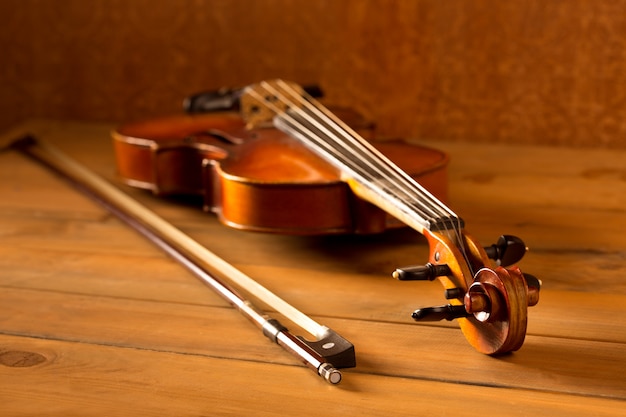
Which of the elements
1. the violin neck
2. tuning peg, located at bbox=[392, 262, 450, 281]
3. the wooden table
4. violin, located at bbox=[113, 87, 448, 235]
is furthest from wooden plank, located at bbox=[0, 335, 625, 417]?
violin, located at bbox=[113, 87, 448, 235]

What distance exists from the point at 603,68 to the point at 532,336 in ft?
4.12

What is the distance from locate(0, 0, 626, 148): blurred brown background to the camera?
210 centimetres

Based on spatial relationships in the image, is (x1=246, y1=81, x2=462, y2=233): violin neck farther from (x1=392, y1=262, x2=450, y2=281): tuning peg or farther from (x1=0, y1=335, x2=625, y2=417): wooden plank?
(x1=0, y1=335, x2=625, y2=417): wooden plank

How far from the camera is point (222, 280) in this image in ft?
3.77

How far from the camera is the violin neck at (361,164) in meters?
1.04

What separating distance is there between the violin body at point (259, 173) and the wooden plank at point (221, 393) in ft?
1.04

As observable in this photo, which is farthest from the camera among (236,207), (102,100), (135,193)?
(102,100)

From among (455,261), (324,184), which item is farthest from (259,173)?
(455,261)

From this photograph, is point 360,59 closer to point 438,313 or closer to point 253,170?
point 253,170

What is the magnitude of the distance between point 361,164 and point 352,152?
0.06m

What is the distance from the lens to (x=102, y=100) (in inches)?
99.0

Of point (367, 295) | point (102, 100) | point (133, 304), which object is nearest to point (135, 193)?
point (133, 304)

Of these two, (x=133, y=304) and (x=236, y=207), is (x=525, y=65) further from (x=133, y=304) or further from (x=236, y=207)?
(x=133, y=304)

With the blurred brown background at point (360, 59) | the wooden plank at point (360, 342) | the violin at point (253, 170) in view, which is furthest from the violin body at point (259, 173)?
the blurred brown background at point (360, 59)
